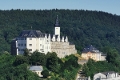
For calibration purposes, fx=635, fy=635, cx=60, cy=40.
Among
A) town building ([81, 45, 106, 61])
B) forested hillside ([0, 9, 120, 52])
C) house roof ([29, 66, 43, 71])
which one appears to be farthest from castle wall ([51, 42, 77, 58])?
forested hillside ([0, 9, 120, 52])

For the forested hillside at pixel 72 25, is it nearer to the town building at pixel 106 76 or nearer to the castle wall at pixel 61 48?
the castle wall at pixel 61 48

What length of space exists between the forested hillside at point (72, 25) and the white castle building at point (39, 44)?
63.4 feet

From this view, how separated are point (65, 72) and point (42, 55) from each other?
10.1ft

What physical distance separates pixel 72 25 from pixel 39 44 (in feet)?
164

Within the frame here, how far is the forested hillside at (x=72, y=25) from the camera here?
105 metres

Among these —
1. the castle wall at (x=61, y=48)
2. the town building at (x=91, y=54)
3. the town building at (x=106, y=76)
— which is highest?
the castle wall at (x=61, y=48)

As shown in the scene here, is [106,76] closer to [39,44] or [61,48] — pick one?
[61,48]

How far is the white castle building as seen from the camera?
7056 centimetres

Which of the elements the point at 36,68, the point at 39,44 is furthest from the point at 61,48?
the point at 36,68

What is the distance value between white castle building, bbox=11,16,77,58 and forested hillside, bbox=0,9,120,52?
19.3 metres

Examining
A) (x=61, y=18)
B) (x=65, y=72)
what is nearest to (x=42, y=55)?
(x=65, y=72)

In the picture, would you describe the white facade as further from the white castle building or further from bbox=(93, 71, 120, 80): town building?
bbox=(93, 71, 120, 80): town building

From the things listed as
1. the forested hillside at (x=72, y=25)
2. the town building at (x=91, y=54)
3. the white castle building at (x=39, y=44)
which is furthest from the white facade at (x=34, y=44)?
the forested hillside at (x=72, y=25)

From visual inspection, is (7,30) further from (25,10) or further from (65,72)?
(65,72)
